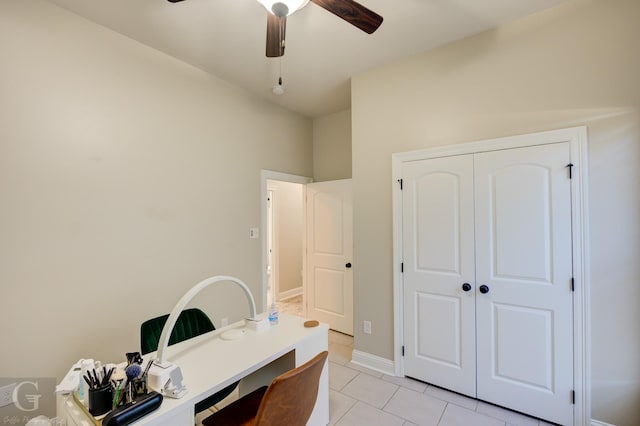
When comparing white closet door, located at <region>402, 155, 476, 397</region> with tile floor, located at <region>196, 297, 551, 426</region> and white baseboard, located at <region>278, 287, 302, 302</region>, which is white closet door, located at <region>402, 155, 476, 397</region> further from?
white baseboard, located at <region>278, 287, 302, 302</region>

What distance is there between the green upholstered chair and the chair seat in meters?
0.16

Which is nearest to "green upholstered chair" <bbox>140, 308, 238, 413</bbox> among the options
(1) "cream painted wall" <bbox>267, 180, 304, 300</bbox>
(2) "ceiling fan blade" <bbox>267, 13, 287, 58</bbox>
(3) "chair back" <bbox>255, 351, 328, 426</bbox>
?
(3) "chair back" <bbox>255, 351, 328, 426</bbox>

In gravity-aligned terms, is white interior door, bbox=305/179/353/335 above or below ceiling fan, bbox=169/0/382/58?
below

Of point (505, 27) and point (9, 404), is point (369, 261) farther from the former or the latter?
point (9, 404)

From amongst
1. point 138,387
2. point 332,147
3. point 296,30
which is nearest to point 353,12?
point 296,30

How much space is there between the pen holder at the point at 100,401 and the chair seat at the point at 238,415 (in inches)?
19.7

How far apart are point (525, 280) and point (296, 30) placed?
2572 millimetres

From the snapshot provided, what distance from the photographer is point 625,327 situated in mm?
1804

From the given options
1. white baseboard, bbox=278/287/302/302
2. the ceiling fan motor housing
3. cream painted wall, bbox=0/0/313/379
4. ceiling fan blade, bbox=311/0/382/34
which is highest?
ceiling fan blade, bbox=311/0/382/34

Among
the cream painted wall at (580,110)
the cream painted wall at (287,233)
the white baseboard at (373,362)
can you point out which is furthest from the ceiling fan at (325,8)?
the cream painted wall at (287,233)

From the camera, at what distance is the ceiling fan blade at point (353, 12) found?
144 cm

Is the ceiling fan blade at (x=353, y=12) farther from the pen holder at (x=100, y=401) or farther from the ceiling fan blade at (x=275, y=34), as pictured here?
the pen holder at (x=100, y=401)

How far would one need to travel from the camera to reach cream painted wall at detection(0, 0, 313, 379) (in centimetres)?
183

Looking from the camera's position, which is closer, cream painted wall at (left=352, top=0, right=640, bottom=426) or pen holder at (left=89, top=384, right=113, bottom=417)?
pen holder at (left=89, top=384, right=113, bottom=417)
